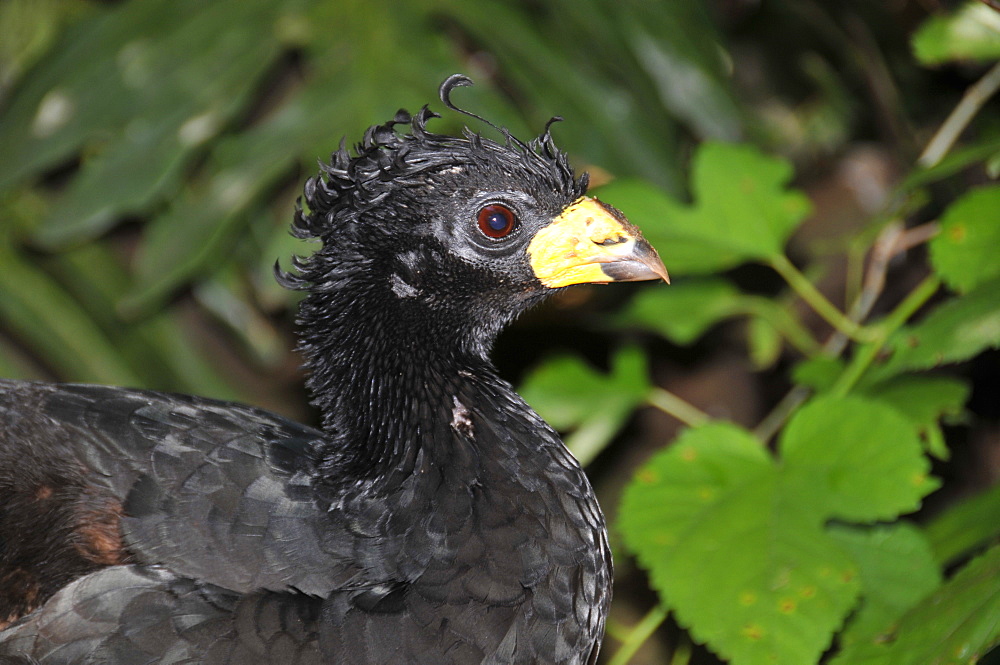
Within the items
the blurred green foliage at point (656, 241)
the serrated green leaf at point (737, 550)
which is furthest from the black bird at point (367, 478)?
the blurred green foliage at point (656, 241)

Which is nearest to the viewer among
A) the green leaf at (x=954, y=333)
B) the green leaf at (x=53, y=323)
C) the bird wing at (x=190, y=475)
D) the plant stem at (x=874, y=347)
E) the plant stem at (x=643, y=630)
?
the bird wing at (x=190, y=475)

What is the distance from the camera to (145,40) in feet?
9.80

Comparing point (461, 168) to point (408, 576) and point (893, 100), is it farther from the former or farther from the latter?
point (893, 100)

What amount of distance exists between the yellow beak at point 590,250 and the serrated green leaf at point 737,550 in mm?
583

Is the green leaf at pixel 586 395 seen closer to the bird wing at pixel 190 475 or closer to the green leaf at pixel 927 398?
the green leaf at pixel 927 398

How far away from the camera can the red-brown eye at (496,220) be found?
1926 mm

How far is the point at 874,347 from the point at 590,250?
3.30ft

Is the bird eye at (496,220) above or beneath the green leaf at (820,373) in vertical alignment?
above

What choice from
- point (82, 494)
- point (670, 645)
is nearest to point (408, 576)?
point (82, 494)

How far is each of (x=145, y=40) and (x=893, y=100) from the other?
7.93 ft

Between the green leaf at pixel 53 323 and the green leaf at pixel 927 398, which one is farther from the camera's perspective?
the green leaf at pixel 53 323

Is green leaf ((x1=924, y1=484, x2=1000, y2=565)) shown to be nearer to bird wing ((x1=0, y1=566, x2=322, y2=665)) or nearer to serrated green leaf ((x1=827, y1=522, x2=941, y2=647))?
serrated green leaf ((x1=827, y1=522, x2=941, y2=647))

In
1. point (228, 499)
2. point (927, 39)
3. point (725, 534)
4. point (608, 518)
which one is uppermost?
point (228, 499)

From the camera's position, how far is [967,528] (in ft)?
7.50
